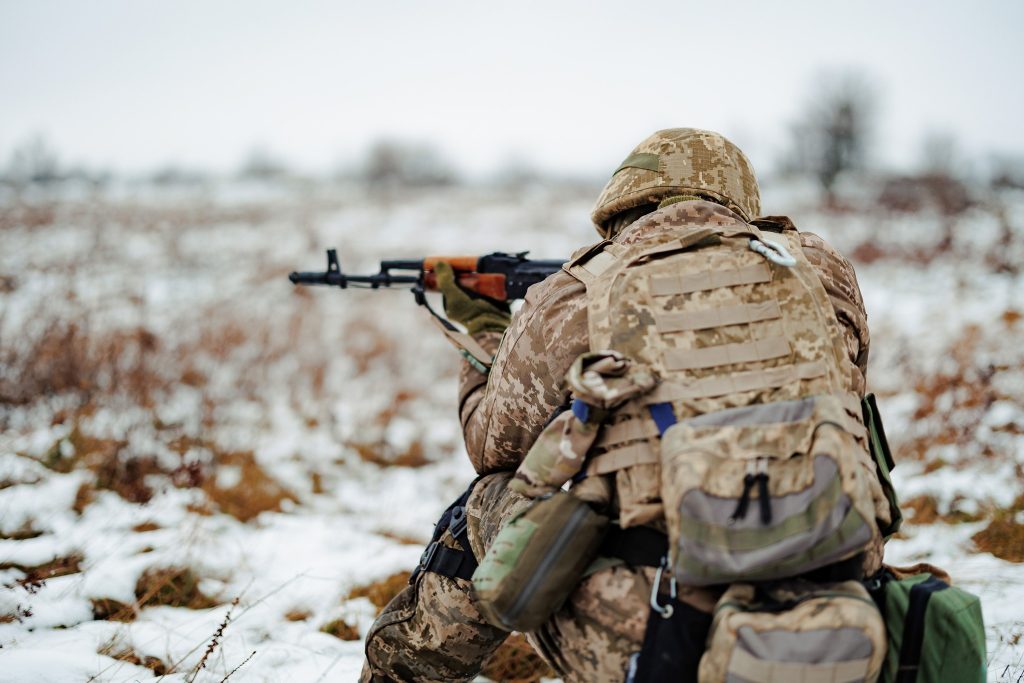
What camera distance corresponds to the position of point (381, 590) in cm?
318

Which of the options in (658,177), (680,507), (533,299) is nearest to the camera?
(680,507)

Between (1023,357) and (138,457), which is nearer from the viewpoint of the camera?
(138,457)

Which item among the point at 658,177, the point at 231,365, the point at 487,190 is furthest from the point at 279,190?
the point at 658,177

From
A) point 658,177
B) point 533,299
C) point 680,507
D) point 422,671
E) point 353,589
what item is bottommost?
point 353,589

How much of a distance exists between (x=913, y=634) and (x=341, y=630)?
7.39 feet

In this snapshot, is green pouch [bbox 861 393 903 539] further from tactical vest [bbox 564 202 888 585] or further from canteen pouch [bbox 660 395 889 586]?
canteen pouch [bbox 660 395 889 586]

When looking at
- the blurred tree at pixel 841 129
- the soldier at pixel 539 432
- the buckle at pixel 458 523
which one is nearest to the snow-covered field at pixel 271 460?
the soldier at pixel 539 432

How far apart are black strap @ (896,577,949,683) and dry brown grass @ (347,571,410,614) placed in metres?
2.18

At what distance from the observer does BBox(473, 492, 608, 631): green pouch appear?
1532mm

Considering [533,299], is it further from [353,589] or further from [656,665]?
[353,589]

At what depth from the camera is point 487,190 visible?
2897cm

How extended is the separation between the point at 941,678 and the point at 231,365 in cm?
672

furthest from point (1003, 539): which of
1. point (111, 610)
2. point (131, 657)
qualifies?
point (111, 610)

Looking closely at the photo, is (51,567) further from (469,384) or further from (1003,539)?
(1003,539)
